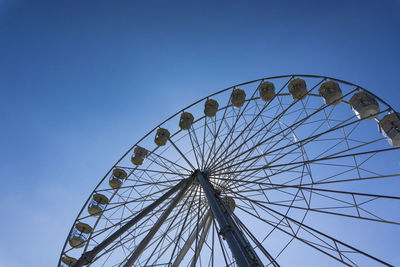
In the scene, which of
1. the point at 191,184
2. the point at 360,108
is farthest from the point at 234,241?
the point at 360,108

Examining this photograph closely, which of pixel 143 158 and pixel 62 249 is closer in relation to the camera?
pixel 62 249

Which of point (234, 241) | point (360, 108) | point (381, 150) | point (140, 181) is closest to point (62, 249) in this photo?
point (140, 181)

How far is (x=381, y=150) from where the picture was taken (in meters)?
8.81

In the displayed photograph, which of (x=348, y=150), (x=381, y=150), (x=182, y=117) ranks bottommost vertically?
(x=381, y=150)

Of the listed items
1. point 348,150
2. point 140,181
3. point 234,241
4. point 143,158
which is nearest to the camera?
point 234,241

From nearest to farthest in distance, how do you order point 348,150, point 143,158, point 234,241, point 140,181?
point 234,241 → point 348,150 → point 140,181 → point 143,158

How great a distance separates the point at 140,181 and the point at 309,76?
1135 cm

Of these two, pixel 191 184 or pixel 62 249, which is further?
pixel 62 249

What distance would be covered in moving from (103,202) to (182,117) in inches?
291

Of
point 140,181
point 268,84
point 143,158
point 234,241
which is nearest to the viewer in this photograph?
point 234,241

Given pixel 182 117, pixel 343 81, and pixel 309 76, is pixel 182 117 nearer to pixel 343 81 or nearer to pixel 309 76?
pixel 309 76

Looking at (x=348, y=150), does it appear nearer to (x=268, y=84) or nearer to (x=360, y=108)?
(x=360, y=108)

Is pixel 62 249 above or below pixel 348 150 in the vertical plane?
above

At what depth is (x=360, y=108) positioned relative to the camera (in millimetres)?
11734
